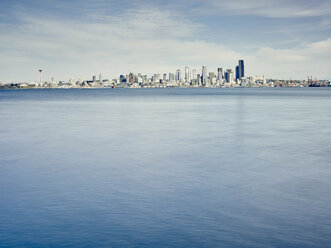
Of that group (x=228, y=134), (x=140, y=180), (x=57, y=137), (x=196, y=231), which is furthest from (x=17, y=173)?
(x=228, y=134)

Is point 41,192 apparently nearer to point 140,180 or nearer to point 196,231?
point 140,180

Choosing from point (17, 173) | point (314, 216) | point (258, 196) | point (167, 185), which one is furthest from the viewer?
point (17, 173)

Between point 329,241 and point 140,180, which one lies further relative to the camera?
point 140,180

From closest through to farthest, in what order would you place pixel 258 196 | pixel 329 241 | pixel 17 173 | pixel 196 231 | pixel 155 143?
pixel 329 241 → pixel 196 231 → pixel 258 196 → pixel 17 173 → pixel 155 143

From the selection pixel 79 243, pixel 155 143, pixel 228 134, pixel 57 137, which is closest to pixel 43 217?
pixel 79 243

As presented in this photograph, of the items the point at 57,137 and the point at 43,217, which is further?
the point at 57,137

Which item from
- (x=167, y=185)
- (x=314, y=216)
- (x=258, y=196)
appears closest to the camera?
(x=314, y=216)

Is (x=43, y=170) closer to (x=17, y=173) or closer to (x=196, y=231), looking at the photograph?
(x=17, y=173)
